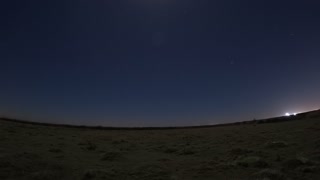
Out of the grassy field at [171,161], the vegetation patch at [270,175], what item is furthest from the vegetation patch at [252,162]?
the vegetation patch at [270,175]

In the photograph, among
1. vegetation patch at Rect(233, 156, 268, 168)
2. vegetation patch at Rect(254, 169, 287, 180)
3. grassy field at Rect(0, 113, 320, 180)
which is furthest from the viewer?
vegetation patch at Rect(233, 156, 268, 168)

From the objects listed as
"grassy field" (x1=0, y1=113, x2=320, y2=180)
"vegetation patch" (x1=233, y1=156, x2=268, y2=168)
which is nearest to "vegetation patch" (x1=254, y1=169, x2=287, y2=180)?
"grassy field" (x1=0, y1=113, x2=320, y2=180)

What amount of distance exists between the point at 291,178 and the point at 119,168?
941 cm

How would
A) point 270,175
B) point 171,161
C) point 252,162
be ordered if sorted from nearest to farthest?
point 270,175, point 252,162, point 171,161

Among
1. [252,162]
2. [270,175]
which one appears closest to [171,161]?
Result: [252,162]

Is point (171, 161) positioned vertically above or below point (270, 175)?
above

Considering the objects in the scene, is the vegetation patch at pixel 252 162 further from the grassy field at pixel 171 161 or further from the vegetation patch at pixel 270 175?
the vegetation patch at pixel 270 175

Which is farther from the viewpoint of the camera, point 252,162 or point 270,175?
point 252,162

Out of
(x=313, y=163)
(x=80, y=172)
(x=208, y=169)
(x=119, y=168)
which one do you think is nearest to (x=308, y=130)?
Result: (x=313, y=163)

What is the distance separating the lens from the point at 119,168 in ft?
69.9

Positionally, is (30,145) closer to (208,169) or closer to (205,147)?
(205,147)

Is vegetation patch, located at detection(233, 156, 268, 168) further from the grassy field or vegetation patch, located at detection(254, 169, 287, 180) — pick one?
vegetation patch, located at detection(254, 169, 287, 180)

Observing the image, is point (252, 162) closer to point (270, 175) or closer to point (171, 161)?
point (270, 175)

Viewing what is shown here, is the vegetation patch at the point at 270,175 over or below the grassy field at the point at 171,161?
below
